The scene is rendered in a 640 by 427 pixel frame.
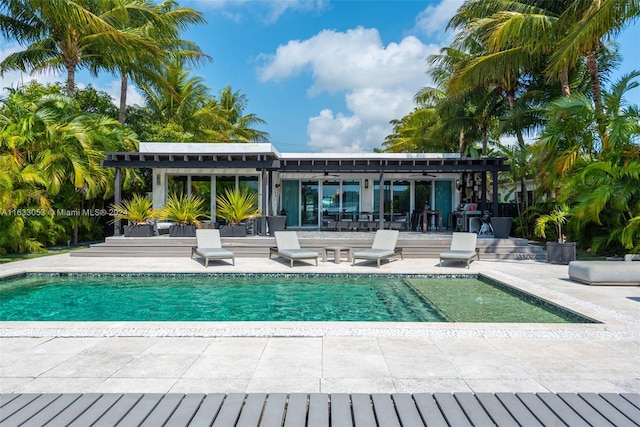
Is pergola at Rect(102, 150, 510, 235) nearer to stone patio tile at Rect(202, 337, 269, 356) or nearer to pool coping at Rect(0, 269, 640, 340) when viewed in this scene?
pool coping at Rect(0, 269, 640, 340)

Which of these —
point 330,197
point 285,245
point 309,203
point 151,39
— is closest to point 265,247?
point 285,245

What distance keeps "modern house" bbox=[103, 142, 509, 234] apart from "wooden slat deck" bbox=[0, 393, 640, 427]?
11479mm

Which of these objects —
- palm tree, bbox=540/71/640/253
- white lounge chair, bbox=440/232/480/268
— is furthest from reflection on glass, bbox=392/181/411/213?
white lounge chair, bbox=440/232/480/268

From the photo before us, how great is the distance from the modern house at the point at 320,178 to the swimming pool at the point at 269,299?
632 centimetres

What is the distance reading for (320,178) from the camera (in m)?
18.5

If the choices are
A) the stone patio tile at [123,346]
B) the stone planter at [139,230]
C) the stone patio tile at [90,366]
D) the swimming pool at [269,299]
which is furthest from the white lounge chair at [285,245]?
the stone patio tile at [90,366]

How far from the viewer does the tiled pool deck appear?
318 centimetres

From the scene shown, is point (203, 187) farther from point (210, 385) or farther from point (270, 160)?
point (210, 385)

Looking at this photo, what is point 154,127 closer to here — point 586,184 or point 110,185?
point 110,185

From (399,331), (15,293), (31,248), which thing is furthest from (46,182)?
(399,331)

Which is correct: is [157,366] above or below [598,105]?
below

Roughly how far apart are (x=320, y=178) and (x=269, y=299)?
473 inches

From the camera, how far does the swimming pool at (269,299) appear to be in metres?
5.91

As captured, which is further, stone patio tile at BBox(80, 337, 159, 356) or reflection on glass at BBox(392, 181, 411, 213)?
reflection on glass at BBox(392, 181, 411, 213)
